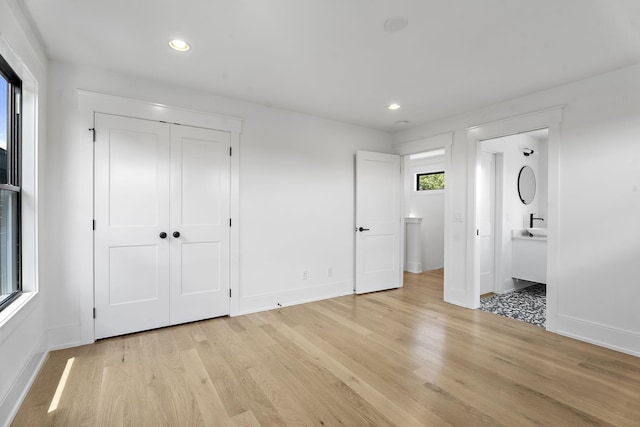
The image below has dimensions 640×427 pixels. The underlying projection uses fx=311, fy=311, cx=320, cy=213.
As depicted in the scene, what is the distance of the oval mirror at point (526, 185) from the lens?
4816 millimetres

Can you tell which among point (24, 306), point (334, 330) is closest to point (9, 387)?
point (24, 306)

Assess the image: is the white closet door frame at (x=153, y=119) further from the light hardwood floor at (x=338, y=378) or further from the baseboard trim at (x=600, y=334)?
the baseboard trim at (x=600, y=334)

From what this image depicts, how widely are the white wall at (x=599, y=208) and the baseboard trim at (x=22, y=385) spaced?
438 centimetres

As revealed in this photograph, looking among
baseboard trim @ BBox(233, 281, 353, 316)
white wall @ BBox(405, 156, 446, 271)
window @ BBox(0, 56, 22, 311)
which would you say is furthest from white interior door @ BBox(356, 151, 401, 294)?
window @ BBox(0, 56, 22, 311)

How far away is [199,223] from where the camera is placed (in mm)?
3332

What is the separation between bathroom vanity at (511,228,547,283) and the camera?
14.2ft

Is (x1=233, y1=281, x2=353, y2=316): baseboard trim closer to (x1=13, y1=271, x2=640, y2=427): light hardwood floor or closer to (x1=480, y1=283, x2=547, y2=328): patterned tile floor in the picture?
(x1=13, y1=271, x2=640, y2=427): light hardwood floor

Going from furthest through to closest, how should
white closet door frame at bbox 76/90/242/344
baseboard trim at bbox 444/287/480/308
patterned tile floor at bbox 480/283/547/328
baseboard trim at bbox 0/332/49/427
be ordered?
baseboard trim at bbox 444/287/480/308 → patterned tile floor at bbox 480/283/547/328 → white closet door frame at bbox 76/90/242/344 → baseboard trim at bbox 0/332/49/427

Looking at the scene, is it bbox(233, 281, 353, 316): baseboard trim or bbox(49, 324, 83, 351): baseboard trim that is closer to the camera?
bbox(49, 324, 83, 351): baseboard trim

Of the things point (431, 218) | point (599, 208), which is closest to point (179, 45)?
point (599, 208)

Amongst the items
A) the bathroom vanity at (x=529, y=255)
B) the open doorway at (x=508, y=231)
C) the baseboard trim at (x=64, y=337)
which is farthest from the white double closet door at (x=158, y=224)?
the bathroom vanity at (x=529, y=255)

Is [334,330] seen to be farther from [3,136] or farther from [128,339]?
[3,136]

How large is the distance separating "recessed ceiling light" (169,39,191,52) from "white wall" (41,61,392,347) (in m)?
0.82

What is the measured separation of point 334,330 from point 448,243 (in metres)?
2.04
